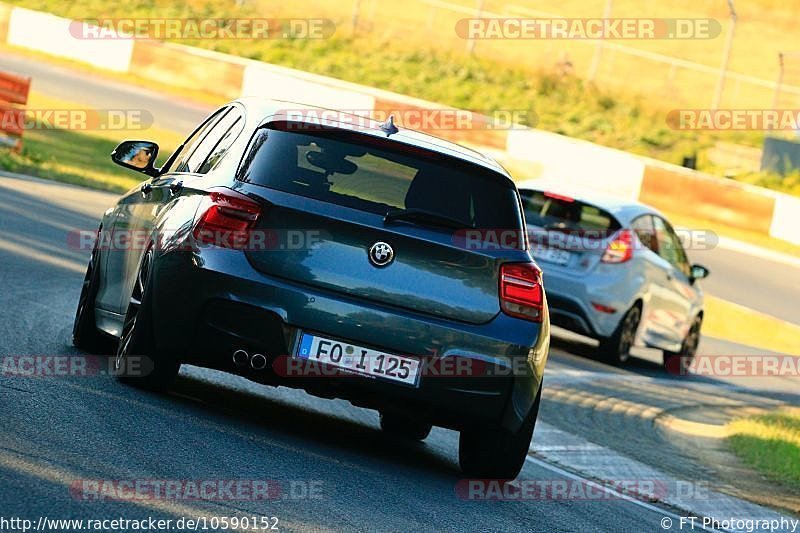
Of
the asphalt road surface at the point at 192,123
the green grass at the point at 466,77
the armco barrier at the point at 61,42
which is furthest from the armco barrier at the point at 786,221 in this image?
the armco barrier at the point at 61,42

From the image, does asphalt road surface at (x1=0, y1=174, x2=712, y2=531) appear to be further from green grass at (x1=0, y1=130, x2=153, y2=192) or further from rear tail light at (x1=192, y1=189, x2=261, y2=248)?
green grass at (x1=0, y1=130, x2=153, y2=192)

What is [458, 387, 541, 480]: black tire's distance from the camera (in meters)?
7.99

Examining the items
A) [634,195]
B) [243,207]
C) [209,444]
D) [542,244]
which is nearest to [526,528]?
[209,444]

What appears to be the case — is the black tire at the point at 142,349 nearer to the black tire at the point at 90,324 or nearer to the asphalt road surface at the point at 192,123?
the black tire at the point at 90,324

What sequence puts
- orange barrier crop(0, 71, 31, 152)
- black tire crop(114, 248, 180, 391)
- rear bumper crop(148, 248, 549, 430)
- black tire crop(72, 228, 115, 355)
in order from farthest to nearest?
1. orange barrier crop(0, 71, 31, 152)
2. black tire crop(72, 228, 115, 355)
3. black tire crop(114, 248, 180, 391)
4. rear bumper crop(148, 248, 549, 430)

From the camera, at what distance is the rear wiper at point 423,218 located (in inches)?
300

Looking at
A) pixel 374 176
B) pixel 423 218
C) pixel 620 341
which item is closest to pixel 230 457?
pixel 423 218

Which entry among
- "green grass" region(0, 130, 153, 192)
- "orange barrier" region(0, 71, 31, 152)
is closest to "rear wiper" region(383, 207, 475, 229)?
"green grass" region(0, 130, 153, 192)

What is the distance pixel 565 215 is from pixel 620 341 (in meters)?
1.39

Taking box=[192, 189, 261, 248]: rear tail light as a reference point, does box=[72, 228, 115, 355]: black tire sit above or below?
below

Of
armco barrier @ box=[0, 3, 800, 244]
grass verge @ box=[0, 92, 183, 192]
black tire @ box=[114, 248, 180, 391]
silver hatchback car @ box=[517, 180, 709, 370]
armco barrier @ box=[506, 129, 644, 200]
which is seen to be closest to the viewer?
black tire @ box=[114, 248, 180, 391]

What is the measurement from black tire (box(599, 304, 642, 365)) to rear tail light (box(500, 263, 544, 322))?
8373 mm

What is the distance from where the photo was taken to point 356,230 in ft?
24.7

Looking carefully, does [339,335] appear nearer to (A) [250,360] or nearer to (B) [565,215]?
(A) [250,360]
